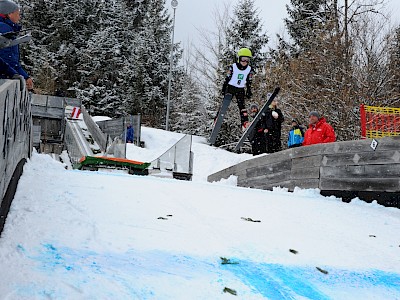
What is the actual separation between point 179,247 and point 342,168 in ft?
13.3

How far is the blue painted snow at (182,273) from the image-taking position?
2.11 m

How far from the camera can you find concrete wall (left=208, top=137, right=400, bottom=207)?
5.55 meters

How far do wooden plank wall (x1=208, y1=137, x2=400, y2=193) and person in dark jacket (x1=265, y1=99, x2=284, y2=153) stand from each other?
92.5 inches

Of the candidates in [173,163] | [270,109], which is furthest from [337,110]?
[173,163]

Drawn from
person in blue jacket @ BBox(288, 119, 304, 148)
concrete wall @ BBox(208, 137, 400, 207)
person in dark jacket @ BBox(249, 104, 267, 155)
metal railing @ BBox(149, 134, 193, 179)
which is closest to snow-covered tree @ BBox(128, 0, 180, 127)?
metal railing @ BBox(149, 134, 193, 179)

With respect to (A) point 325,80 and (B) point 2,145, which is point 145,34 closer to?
(A) point 325,80

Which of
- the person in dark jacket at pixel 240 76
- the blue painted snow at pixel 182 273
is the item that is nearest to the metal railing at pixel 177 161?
the person in dark jacket at pixel 240 76

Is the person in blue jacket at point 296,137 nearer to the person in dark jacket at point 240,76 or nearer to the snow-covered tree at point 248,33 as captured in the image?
the person in dark jacket at point 240,76

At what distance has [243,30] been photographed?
28.0 meters

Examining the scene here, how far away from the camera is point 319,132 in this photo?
7938 millimetres

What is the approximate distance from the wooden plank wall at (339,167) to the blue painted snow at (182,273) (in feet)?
9.88

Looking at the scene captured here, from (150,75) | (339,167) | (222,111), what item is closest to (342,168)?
(339,167)

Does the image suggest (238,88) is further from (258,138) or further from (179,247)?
(179,247)

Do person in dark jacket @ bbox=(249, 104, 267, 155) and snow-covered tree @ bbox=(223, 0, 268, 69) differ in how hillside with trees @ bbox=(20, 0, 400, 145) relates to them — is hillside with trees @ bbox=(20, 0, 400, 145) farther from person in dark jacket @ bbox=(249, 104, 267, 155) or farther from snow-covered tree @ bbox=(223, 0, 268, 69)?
person in dark jacket @ bbox=(249, 104, 267, 155)
